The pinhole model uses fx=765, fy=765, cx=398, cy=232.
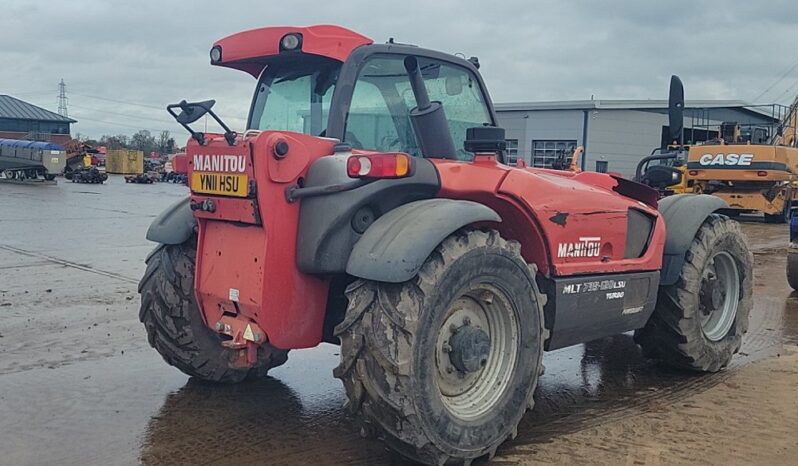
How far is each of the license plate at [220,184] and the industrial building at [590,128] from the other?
35102 millimetres

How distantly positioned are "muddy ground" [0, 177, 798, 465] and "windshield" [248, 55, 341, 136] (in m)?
1.73

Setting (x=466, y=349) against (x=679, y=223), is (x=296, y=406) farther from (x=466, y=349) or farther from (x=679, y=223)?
(x=679, y=223)

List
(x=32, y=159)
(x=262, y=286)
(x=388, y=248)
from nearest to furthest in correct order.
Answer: (x=388, y=248) → (x=262, y=286) → (x=32, y=159)

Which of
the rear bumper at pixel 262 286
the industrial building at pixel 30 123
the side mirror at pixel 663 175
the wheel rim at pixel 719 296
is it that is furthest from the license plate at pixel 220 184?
the industrial building at pixel 30 123

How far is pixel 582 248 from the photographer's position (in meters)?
4.64

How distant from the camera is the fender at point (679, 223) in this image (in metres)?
5.48

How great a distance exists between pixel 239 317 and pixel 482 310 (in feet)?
4.21

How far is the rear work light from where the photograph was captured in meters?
3.56

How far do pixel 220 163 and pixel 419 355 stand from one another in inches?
56.1

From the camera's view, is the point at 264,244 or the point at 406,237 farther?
the point at 264,244

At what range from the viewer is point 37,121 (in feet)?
205

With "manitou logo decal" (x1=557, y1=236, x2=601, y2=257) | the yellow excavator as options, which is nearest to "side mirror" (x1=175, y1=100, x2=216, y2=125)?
"manitou logo decal" (x1=557, y1=236, x2=601, y2=257)

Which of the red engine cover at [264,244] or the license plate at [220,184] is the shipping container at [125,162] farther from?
the red engine cover at [264,244]

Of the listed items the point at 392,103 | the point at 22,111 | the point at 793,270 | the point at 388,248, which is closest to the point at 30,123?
the point at 22,111
